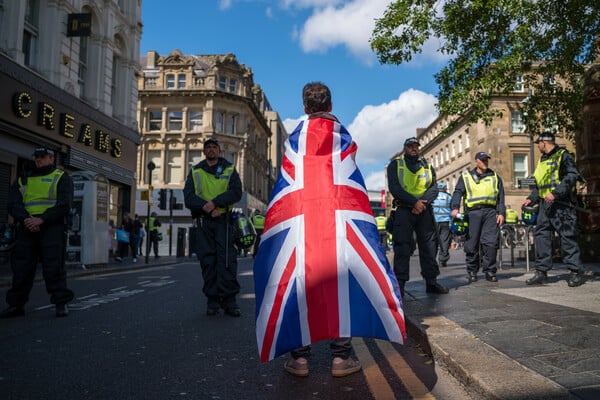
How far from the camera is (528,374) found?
9.27ft

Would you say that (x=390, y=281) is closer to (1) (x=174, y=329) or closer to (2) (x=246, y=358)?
(2) (x=246, y=358)

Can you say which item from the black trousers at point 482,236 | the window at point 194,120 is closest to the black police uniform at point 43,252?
the black trousers at point 482,236

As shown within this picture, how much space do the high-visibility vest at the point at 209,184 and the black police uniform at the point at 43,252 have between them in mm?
1480

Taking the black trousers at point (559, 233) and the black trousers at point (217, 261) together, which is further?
the black trousers at point (559, 233)

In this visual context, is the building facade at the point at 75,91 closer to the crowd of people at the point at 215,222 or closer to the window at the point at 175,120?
the crowd of people at the point at 215,222

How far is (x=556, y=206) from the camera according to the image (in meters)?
7.18

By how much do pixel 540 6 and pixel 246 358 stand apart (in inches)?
307

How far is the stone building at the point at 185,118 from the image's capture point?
4512cm

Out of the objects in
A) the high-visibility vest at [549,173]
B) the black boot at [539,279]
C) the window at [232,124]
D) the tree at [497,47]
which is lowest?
the black boot at [539,279]

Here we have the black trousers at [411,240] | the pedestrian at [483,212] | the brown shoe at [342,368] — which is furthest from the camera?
the pedestrian at [483,212]

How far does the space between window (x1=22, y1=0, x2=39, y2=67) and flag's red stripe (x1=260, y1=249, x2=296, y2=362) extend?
17364 millimetres

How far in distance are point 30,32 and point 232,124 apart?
97.2 feet

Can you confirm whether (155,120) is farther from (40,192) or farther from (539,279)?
(539,279)

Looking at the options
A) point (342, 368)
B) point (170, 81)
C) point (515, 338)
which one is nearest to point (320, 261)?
point (342, 368)
